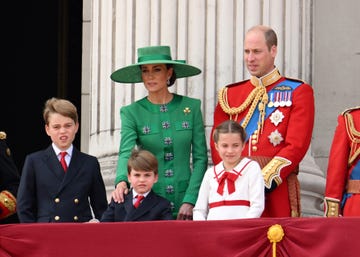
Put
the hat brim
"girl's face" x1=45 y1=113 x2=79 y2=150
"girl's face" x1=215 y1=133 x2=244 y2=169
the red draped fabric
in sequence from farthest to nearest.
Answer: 1. the hat brim
2. "girl's face" x1=45 y1=113 x2=79 y2=150
3. "girl's face" x1=215 y1=133 x2=244 y2=169
4. the red draped fabric

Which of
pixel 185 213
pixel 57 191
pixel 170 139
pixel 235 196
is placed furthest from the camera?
pixel 170 139

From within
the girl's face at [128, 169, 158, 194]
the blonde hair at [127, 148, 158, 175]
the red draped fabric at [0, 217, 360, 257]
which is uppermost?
the blonde hair at [127, 148, 158, 175]

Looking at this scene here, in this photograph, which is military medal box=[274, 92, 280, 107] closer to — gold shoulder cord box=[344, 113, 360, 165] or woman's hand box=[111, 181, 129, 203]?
gold shoulder cord box=[344, 113, 360, 165]

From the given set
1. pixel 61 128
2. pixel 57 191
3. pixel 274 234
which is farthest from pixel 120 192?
pixel 274 234

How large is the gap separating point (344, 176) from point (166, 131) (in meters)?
1.16

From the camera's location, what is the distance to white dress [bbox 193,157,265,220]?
25.7 ft

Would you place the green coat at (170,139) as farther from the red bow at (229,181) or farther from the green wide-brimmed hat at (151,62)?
the red bow at (229,181)

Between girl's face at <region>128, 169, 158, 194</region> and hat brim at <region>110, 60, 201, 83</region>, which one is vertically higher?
hat brim at <region>110, 60, 201, 83</region>

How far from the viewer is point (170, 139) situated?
28.2ft

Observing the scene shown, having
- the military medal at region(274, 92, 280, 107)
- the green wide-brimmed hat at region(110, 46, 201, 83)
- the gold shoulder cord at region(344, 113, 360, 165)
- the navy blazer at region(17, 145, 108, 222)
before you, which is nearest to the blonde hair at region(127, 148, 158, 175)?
the navy blazer at region(17, 145, 108, 222)

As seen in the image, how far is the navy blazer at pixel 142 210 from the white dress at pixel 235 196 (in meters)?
0.18

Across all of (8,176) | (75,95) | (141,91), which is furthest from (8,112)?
(8,176)

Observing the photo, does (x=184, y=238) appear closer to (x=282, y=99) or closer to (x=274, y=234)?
(x=274, y=234)

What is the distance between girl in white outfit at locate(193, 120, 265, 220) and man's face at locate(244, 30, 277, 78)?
0.58 meters
